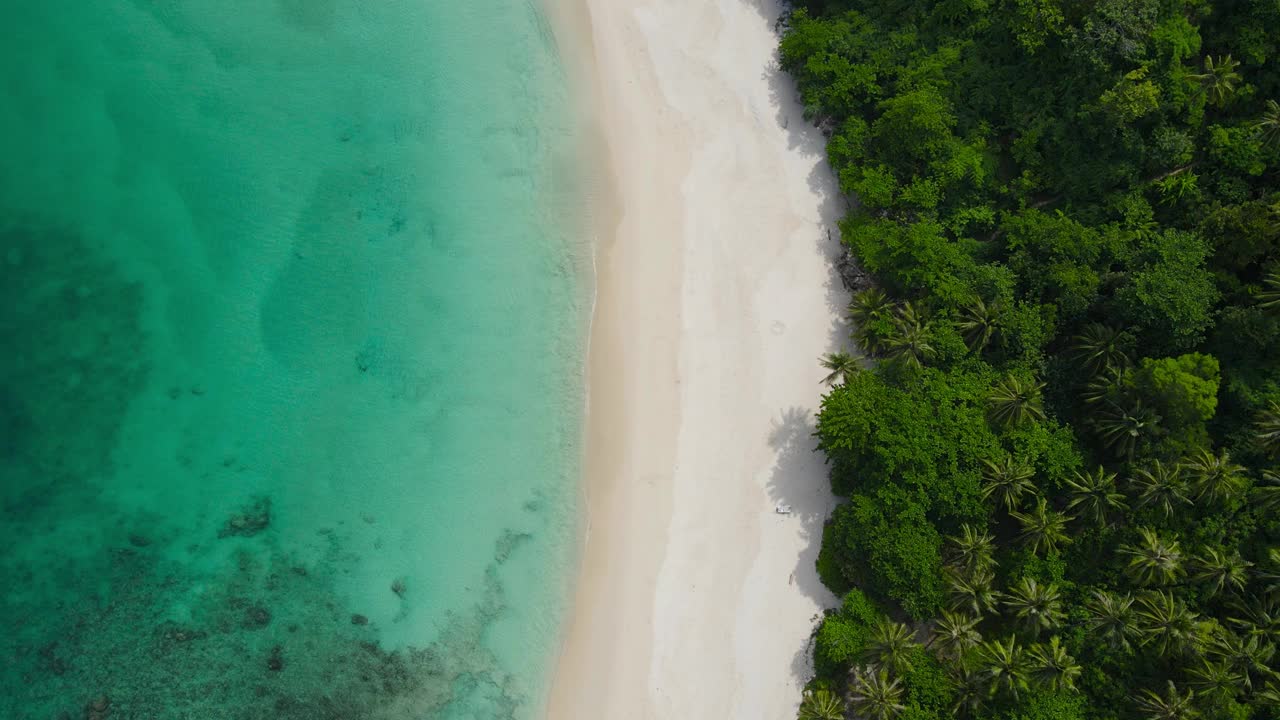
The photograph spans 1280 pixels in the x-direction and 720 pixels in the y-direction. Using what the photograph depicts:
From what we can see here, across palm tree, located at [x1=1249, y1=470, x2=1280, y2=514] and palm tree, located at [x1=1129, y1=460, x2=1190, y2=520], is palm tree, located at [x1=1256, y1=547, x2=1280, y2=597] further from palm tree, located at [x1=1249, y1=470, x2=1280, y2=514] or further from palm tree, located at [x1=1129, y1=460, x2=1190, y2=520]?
palm tree, located at [x1=1129, y1=460, x2=1190, y2=520]

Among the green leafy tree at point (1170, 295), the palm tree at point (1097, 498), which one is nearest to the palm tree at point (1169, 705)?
the palm tree at point (1097, 498)

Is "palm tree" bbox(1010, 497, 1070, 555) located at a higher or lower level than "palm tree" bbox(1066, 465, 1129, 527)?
lower

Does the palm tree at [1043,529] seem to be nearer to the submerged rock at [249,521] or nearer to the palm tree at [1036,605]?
the palm tree at [1036,605]

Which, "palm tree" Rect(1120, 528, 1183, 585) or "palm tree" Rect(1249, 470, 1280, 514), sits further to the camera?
"palm tree" Rect(1120, 528, 1183, 585)

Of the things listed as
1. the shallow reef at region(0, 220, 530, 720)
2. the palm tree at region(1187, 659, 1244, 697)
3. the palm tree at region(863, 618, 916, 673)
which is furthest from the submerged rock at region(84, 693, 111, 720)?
the palm tree at region(1187, 659, 1244, 697)

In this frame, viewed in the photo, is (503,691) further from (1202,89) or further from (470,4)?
(1202,89)
